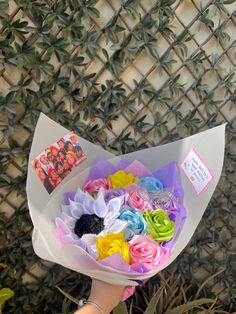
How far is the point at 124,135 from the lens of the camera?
1.75 meters

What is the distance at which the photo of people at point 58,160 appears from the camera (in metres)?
1.06

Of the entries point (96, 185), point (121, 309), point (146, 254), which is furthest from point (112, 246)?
point (121, 309)

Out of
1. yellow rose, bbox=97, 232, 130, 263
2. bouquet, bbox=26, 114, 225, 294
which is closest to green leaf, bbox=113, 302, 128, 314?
bouquet, bbox=26, 114, 225, 294

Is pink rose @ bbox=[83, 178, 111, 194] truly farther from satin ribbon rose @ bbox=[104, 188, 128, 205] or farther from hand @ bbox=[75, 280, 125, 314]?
hand @ bbox=[75, 280, 125, 314]

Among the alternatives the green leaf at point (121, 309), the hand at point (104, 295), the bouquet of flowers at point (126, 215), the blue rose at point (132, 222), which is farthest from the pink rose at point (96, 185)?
the green leaf at point (121, 309)

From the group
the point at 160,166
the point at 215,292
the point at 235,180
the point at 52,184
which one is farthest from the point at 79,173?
the point at 215,292

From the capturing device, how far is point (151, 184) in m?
1.16

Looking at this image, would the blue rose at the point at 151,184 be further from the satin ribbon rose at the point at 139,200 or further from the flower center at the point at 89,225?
the flower center at the point at 89,225

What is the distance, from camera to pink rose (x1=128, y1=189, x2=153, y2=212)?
108 cm

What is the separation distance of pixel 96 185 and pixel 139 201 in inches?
5.2

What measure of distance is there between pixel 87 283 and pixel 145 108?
0.82 meters

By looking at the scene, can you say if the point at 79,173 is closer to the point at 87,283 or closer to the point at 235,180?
the point at 87,283

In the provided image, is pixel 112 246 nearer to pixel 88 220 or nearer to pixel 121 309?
pixel 88 220

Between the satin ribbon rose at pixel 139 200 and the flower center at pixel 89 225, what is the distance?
0.09m
